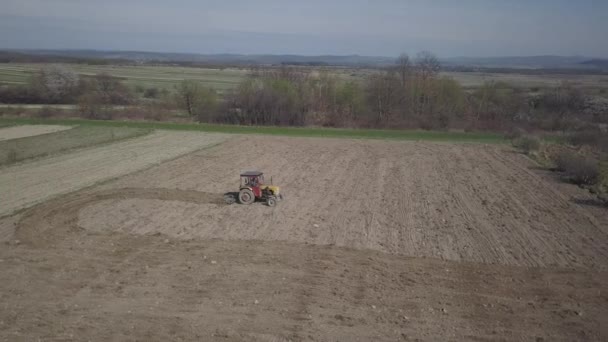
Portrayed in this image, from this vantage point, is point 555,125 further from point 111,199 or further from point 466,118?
point 111,199

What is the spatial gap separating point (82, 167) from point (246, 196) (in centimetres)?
1254

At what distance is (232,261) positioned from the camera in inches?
591

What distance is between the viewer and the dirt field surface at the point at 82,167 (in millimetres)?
22328

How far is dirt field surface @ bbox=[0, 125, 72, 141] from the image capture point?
39.2 m

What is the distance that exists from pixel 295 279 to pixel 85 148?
25.8 metres

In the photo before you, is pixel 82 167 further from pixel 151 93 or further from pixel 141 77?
pixel 141 77

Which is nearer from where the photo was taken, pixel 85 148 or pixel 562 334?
pixel 562 334

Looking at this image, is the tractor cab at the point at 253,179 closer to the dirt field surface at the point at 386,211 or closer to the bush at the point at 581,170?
the dirt field surface at the point at 386,211

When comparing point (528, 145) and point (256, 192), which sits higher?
point (528, 145)

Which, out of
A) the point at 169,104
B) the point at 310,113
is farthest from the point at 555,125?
the point at 169,104

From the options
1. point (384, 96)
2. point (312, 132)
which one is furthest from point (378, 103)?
point (312, 132)

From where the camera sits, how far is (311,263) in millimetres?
14867

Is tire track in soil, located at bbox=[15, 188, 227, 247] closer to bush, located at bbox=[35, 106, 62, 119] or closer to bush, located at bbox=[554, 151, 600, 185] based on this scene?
bush, located at bbox=[554, 151, 600, 185]

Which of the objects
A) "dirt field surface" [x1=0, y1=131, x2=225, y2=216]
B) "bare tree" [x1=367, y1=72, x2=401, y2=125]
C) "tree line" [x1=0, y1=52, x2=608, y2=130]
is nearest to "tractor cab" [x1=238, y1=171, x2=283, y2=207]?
"dirt field surface" [x1=0, y1=131, x2=225, y2=216]
